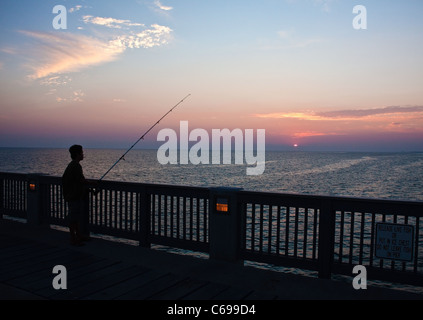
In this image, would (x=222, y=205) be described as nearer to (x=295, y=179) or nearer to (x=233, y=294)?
(x=233, y=294)

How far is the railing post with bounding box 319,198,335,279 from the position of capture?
15.4ft

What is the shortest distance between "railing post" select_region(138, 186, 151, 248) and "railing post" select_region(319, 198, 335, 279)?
2.99 m

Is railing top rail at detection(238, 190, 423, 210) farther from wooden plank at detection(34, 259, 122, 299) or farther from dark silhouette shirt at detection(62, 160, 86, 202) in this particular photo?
dark silhouette shirt at detection(62, 160, 86, 202)

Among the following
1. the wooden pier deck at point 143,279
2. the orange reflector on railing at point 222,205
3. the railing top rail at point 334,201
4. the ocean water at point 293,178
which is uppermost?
the railing top rail at point 334,201

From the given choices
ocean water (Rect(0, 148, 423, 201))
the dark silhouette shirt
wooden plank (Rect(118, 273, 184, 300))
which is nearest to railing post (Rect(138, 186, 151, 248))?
the dark silhouette shirt

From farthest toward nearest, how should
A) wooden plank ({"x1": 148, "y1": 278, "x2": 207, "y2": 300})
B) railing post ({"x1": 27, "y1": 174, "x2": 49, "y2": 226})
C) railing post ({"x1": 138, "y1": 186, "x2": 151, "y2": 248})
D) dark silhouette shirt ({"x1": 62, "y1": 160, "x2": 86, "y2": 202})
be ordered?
railing post ({"x1": 27, "y1": 174, "x2": 49, "y2": 226}) < railing post ({"x1": 138, "y1": 186, "x2": 151, "y2": 248}) < dark silhouette shirt ({"x1": 62, "y1": 160, "x2": 86, "y2": 202}) < wooden plank ({"x1": 148, "y1": 278, "x2": 207, "y2": 300})

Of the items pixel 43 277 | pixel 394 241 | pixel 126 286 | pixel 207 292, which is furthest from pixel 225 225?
pixel 43 277

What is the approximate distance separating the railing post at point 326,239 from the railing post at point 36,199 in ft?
19.3

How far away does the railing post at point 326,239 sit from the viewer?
470cm

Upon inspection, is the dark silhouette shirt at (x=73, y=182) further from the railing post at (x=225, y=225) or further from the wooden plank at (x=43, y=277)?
the railing post at (x=225, y=225)

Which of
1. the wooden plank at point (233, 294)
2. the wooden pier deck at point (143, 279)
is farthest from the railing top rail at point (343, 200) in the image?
the wooden plank at point (233, 294)

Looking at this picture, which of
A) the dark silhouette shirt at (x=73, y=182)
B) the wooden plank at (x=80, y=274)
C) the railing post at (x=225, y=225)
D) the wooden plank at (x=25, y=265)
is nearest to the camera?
the wooden plank at (x=80, y=274)
